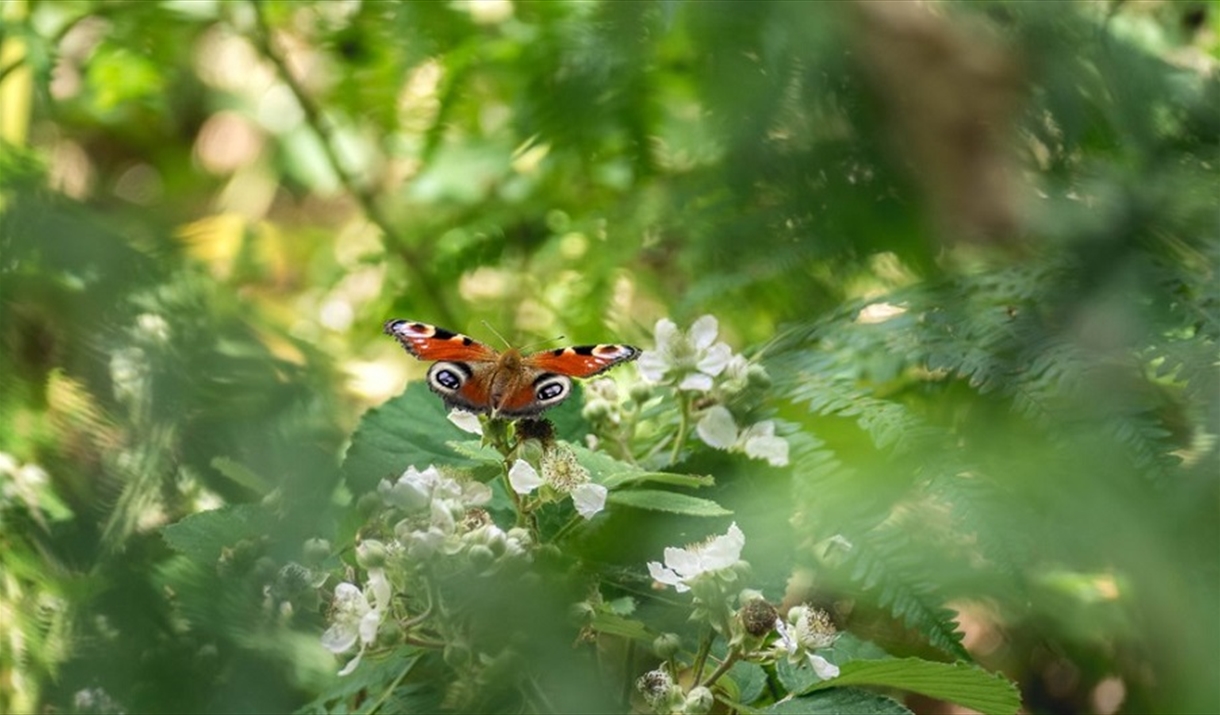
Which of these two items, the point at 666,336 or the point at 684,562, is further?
the point at 666,336

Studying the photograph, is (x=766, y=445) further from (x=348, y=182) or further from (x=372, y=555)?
(x=348, y=182)

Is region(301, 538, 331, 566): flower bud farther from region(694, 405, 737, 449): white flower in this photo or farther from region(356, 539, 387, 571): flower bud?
region(694, 405, 737, 449): white flower

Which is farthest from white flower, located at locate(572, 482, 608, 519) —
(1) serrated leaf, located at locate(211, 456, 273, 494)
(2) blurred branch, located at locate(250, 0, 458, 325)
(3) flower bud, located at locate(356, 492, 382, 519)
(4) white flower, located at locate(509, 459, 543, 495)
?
(2) blurred branch, located at locate(250, 0, 458, 325)

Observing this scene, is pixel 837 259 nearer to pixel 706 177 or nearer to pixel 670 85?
pixel 706 177

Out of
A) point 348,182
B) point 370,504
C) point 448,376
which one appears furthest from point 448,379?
point 348,182

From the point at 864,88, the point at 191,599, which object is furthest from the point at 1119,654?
the point at 191,599

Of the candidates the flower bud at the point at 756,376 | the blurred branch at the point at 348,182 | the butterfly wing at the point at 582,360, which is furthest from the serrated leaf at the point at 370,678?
the blurred branch at the point at 348,182
